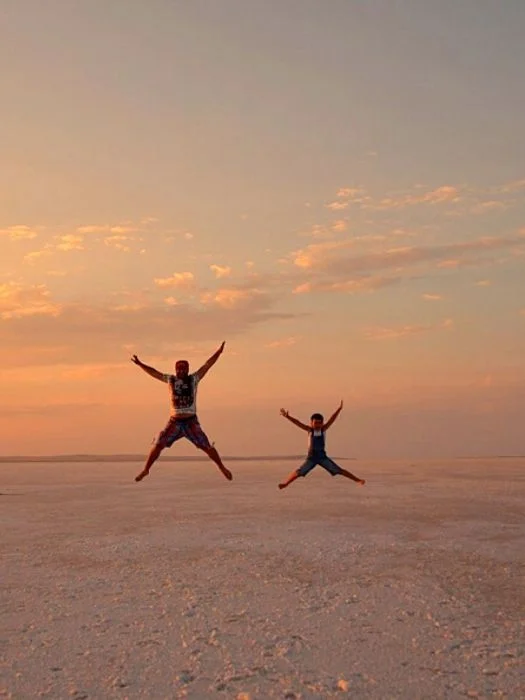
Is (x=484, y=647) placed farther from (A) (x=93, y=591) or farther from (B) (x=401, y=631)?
(A) (x=93, y=591)

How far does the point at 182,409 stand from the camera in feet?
32.7

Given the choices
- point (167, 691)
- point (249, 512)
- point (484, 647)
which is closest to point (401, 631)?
point (484, 647)

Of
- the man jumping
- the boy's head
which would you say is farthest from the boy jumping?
the man jumping

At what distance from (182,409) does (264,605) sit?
10.9ft

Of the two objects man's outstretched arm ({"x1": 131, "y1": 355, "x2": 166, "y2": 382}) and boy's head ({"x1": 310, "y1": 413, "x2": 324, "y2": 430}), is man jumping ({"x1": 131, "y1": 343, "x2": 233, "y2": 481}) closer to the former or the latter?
man's outstretched arm ({"x1": 131, "y1": 355, "x2": 166, "y2": 382})

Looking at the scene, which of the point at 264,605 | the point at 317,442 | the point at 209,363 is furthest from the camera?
the point at 317,442

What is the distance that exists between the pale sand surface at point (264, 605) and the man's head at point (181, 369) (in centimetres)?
247

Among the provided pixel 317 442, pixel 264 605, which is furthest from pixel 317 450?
pixel 264 605

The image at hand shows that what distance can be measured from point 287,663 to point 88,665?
1.55m

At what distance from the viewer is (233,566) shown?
367 inches

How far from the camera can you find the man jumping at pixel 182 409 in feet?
32.3

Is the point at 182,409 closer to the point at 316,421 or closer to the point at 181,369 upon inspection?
the point at 181,369

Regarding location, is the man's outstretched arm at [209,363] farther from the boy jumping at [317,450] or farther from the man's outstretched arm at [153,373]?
the boy jumping at [317,450]

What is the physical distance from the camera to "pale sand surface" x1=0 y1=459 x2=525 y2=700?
5383 mm
